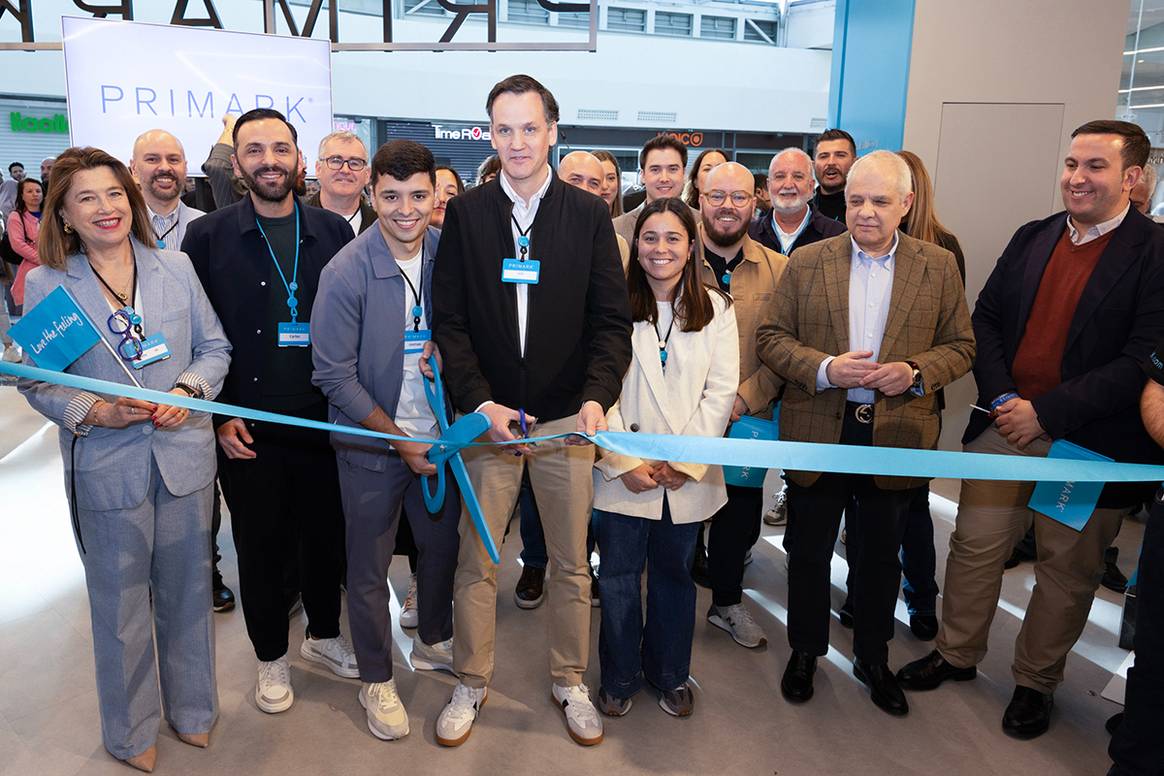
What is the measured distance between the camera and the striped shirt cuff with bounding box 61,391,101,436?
7.01 ft

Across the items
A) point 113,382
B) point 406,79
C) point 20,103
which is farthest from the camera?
point 406,79

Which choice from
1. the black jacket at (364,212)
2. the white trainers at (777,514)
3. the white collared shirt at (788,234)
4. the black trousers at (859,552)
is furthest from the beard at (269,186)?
the white trainers at (777,514)

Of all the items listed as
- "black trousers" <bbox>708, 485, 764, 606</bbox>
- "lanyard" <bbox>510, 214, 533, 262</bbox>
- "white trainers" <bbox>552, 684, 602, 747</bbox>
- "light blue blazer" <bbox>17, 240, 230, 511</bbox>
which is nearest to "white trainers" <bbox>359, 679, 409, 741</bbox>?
"white trainers" <bbox>552, 684, 602, 747</bbox>

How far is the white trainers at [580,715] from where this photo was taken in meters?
2.59

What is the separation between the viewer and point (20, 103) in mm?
11430

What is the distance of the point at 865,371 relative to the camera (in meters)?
2.52

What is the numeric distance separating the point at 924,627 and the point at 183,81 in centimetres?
504

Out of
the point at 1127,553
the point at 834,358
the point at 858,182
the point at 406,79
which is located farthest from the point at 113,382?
the point at 406,79

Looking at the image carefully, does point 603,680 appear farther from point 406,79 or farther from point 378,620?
point 406,79

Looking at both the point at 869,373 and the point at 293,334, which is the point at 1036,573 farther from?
the point at 293,334

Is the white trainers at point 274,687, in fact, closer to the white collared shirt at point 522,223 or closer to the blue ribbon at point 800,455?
the blue ribbon at point 800,455

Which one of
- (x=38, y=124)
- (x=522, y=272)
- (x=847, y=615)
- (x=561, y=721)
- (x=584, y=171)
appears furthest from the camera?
(x=38, y=124)

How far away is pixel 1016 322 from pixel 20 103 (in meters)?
13.4

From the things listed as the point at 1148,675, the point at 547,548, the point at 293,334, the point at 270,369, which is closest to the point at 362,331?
the point at 293,334
